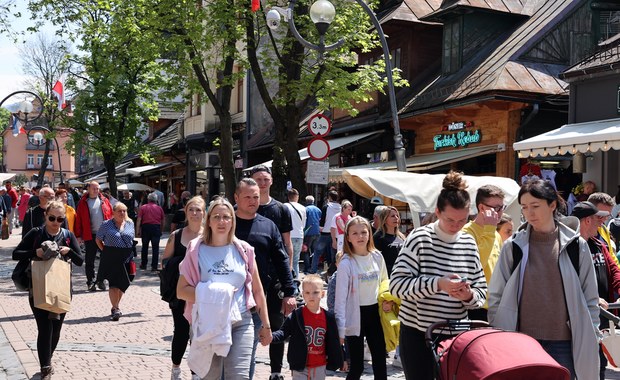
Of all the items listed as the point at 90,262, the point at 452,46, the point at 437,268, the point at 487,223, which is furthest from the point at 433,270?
the point at 452,46

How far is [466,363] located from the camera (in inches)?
150

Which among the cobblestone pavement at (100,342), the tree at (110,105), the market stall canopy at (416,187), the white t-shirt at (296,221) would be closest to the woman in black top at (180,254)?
the cobblestone pavement at (100,342)

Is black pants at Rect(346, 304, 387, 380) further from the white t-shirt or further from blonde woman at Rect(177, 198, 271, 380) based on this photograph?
the white t-shirt

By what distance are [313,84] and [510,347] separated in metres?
15.0

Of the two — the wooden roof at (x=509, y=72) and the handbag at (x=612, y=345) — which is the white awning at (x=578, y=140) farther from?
the handbag at (x=612, y=345)

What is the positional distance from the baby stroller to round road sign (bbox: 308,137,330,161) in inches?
427

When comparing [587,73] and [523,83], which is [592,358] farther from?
[523,83]

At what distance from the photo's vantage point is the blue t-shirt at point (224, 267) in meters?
5.25

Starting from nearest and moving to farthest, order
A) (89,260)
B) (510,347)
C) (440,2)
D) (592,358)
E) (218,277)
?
(510,347) → (592,358) → (218,277) → (89,260) → (440,2)

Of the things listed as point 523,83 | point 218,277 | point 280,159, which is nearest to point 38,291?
point 218,277

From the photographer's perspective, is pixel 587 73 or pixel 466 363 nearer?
pixel 466 363

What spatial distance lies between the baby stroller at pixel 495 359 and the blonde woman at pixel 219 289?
1591mm

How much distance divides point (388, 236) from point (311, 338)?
242 cm

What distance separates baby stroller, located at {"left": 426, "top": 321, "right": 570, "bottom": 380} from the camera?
12.0 ft
